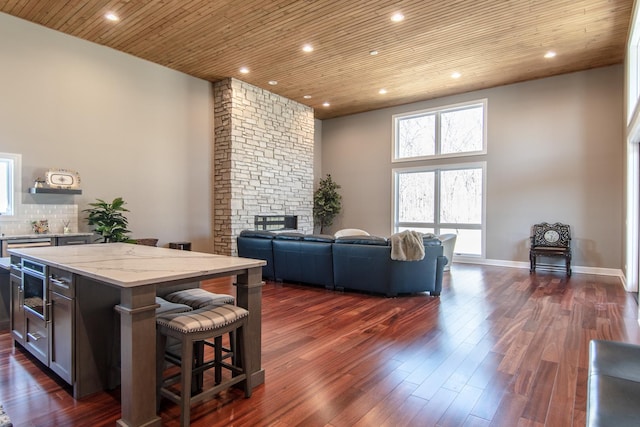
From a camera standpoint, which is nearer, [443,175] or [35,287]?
[35,287]

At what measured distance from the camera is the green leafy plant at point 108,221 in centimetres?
539

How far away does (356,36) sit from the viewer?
5434 millimetres

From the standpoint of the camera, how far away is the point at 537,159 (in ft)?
23.5

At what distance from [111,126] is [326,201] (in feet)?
17.8

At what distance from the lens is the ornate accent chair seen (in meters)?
6.52

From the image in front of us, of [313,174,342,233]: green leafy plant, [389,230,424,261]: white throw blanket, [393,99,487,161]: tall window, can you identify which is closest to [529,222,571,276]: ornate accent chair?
[393,99,487,161]: tall window

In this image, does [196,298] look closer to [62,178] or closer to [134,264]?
[134,264]

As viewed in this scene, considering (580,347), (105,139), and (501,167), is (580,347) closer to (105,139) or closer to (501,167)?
(501,167)

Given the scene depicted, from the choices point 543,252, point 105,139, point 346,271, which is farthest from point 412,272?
point 105,139

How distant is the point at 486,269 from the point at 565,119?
318 cm

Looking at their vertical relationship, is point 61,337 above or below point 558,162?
below

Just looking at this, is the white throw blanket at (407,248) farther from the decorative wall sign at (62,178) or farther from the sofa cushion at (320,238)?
the decorative wall sign at (62,178)

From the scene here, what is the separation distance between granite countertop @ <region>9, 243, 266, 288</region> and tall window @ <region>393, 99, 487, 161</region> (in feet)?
22.7

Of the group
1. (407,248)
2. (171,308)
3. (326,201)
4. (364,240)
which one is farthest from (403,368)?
(326,201)
